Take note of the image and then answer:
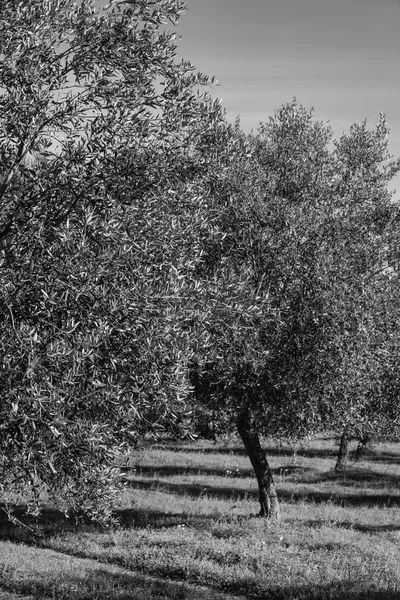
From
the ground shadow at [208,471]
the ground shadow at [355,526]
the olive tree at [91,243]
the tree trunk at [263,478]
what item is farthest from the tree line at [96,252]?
the ground shadow at [208,471]

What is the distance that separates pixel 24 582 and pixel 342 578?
8.22 metres

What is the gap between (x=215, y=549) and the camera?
2052 cm

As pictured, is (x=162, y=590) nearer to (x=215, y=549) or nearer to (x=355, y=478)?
(x=215, y=549)

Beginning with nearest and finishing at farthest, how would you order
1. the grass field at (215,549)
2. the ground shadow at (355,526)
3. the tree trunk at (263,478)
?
the grass field at (215,549), the tree trunk at (263,478), the ground shadow at (355,526)

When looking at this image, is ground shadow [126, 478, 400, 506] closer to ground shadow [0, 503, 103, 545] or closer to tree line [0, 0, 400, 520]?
ground shadow [0, 503, 103, 545]

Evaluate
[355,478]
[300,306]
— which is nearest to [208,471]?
[355,478]

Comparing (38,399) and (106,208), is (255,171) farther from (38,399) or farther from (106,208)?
(38,399)

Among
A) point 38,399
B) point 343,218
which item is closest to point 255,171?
point 343,218

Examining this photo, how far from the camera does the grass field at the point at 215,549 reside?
16.8 metres

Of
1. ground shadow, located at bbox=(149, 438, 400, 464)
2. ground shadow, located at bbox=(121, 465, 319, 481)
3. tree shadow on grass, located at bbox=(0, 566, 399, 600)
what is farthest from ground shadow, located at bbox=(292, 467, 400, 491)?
tree shadow on grass, located at bbox=(0, 566, 399, 600)

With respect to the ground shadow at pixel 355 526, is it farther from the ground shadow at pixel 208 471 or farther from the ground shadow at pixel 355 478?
the ground shadow at pixel 208 471

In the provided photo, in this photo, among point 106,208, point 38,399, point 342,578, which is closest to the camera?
point 38,399

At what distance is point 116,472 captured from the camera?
1216 centimetres

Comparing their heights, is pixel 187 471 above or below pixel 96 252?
below
